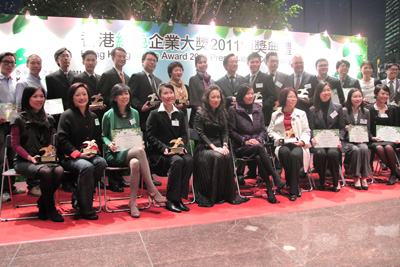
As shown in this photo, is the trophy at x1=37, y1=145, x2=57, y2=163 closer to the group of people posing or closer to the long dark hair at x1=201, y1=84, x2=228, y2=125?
the group of people posing

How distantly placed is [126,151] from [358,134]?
356cm

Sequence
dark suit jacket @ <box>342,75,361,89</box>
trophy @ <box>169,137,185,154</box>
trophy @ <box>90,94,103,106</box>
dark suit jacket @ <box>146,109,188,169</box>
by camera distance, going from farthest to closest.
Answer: dark suit jacket @ <box>342,75,361,89</box>
trophy @ <box>90,94,103,106</box>
dark suit jacket @ <box>146,109,188,169</box>
trophy @ <box>169,137,185,154</box>

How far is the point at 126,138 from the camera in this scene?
3.86 m

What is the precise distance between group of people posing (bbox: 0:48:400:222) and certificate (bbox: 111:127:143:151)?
5 centimetres

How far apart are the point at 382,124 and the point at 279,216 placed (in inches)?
127

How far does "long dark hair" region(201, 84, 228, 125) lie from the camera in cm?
434

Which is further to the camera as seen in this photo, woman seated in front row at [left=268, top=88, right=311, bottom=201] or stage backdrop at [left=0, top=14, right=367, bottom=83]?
stage backdrop at [left=0, top=14, right=367, bottom=83]

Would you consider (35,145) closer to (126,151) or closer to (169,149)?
(126,151)

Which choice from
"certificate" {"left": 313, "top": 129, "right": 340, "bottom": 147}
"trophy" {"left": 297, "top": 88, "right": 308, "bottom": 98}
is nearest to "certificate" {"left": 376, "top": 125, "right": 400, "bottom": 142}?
"certificate" {"left": 313, "top": 129, "right": 340, "bottom": 147}

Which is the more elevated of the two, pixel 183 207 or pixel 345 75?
pixel 345 75

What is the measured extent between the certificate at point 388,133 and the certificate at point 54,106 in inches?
194

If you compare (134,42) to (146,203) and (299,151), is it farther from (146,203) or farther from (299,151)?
(299,151)

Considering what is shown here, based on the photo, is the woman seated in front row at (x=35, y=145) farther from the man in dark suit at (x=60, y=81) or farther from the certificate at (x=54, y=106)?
the man in dark suit at (x=60, y=81)

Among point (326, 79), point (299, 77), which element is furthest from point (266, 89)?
point (326, 79)
